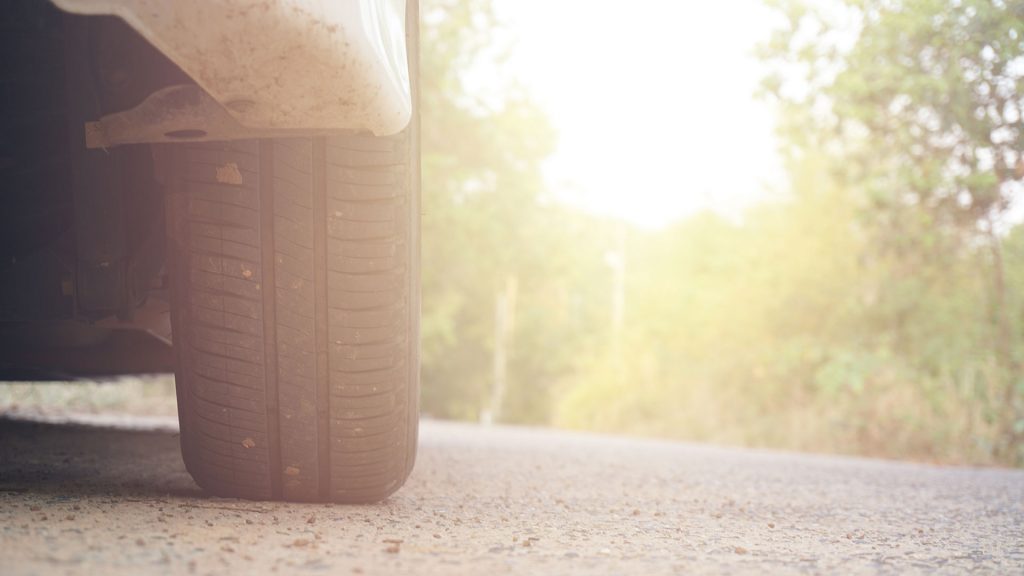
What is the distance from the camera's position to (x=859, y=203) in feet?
56.5

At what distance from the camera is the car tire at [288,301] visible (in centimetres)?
179

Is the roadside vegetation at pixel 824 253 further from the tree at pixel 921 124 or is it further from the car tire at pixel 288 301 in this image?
the car tire at pixel 288 301

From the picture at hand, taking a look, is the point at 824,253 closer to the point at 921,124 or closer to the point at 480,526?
the point at 921,124

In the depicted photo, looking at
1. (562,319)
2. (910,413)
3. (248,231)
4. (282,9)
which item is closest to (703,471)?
(248,231)

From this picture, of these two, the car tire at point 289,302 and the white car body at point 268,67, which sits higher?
the white car body at point 268,67

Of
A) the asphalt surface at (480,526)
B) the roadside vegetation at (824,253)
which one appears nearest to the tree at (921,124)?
the roadside vegetation at (824,253)

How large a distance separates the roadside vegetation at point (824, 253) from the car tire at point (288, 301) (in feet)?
16.0

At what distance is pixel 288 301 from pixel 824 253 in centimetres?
1806

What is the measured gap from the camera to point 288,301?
1833 millimetres

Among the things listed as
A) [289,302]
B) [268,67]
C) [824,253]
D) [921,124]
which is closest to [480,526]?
[289,302]

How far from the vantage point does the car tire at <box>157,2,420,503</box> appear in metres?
1.79

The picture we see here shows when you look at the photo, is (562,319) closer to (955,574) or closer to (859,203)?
(859,203)

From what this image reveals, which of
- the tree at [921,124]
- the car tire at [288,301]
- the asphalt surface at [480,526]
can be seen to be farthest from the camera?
the tree at [921,124]

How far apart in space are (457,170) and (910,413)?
29.5 ft
